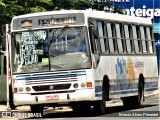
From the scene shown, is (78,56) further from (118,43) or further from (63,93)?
(118,43)

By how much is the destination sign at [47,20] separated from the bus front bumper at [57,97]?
82.7 inches

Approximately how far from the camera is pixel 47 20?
65.6 feet

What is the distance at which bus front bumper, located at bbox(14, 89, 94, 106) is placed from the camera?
19.3m

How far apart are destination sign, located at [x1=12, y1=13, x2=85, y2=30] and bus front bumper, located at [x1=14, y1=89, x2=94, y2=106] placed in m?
2.10

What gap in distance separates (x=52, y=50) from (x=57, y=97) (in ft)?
4.58

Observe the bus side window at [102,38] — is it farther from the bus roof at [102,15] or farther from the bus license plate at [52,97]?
the bus license plate at [52,97]

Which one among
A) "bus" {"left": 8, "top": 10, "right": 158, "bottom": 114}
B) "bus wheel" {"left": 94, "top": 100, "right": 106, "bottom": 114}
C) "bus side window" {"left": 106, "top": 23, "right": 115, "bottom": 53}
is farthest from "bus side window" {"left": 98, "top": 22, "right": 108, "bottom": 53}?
"bus wheel" {"left": 94, "top": 100, "right": 106, "bottom": 114}

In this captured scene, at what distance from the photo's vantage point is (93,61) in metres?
19.5

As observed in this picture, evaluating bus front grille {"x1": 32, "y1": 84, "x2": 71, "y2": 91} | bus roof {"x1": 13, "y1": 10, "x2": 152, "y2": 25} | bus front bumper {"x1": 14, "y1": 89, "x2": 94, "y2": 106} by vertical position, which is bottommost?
bus front bumper {"x1": 14, "y1": 89, "x2": 94, "y2": 106}

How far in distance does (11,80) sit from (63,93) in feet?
6.16

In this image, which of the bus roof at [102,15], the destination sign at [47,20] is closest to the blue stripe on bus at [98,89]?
the destination sign at [47,20]

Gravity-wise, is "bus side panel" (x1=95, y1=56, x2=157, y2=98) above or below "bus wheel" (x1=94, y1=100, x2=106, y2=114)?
above

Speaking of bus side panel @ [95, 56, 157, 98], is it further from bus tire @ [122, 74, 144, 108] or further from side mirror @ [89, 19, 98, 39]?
side mirror @ [89, 19, 98, 39]

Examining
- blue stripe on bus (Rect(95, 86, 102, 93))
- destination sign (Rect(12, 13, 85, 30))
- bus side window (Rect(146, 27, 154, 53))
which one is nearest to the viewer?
blue stripe on bus (Rect(95, 86, 102, 93))
